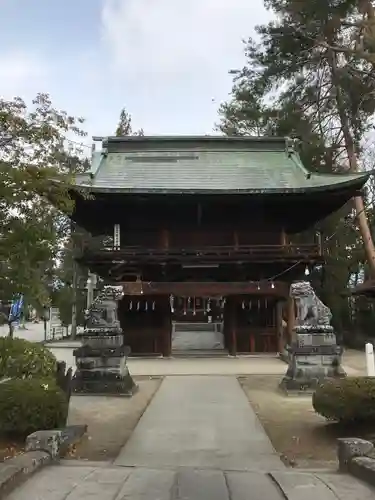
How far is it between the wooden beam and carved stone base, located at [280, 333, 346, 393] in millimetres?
5363

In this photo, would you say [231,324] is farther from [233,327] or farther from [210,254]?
[210,254]

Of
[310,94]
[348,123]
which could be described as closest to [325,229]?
[348,123]

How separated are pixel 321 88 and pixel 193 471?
58.2 ft

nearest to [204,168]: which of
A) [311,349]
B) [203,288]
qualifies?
[203,288]

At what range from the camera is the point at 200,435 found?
879 centimetres

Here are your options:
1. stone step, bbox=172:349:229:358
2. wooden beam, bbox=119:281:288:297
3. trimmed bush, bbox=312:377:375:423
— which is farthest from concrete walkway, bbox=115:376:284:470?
stone step, bbox=172:349:229:358

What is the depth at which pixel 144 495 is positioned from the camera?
513cm

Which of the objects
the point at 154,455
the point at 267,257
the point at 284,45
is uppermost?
the point at 284,45

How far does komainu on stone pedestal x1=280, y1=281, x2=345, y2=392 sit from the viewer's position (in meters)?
13.3

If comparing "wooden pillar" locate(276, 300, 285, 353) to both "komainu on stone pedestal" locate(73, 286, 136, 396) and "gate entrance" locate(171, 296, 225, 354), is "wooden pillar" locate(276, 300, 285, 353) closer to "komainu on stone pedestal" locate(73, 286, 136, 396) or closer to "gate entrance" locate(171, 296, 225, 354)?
"gate entrance" locate(171, 296, 225, 354)

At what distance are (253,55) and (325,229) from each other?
14154 millimetres

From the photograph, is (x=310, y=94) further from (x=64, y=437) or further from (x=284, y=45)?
(x=64, y=437)

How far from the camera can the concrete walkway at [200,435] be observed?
7188mm

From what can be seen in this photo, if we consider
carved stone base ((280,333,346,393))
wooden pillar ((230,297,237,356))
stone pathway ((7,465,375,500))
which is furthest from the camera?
wooden pillar ((230,297,237,356))
